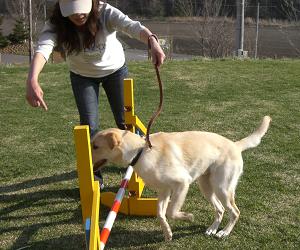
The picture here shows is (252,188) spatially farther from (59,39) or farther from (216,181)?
(59,39)

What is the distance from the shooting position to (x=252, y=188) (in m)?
5.02

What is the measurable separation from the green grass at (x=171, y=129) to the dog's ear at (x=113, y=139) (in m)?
0.89

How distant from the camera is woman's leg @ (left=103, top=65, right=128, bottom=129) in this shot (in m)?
4.57

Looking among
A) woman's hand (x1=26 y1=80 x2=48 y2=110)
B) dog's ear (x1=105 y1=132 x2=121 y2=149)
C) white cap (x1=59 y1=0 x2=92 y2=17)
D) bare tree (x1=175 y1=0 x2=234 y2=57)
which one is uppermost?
white cap (x1=59 y1=0 x2=92 y2=17)

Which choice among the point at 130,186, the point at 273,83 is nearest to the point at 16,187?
the point at 130,186

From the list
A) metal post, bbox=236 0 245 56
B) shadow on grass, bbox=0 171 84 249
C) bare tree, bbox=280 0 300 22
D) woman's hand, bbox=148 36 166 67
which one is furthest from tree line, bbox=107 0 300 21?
woman's hand, bbox=148 36 166 67

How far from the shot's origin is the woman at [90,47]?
369 cm

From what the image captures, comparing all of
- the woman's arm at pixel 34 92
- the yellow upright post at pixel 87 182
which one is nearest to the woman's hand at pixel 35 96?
the woman's arm at pixel 34 92

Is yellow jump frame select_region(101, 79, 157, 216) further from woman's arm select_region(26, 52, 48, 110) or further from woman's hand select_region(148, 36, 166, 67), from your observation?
woman's arm select_region(26, 52, 48, 110)

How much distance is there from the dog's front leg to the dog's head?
47 centimetres

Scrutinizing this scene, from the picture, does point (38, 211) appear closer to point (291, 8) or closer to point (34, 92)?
point (34, 92)

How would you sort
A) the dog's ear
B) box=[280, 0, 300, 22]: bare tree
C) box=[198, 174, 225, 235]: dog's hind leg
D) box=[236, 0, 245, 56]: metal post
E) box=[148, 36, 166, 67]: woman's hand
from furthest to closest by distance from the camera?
box=[280, 0, 300, 22]: bare tree → box=[236, 0, 245, 56]: metal post → box=[198, 174, 225, 235]: dog's hind leg → the dog's ear → box=[148, 36, 166, 67]: woman's hand

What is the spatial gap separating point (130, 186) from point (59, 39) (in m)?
1.58

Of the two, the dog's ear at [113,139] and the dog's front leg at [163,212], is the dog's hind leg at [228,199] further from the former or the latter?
the dog's ear at [113,139]
